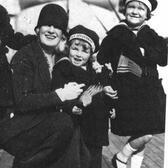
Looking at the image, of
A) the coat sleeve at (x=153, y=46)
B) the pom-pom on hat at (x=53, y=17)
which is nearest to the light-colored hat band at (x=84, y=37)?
the pom-pom on hat at (x=53, y=17)

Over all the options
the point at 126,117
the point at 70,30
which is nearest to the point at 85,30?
the point at 70,30

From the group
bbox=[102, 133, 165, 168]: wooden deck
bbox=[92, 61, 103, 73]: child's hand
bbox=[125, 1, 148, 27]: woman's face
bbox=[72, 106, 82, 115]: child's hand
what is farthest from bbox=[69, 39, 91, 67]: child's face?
bbox=[102, 133, 165, 168]: wooden deck

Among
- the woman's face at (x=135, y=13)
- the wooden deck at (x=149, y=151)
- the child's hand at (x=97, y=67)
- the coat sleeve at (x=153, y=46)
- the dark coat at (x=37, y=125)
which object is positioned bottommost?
the wooden deck at (x=149, y=151)

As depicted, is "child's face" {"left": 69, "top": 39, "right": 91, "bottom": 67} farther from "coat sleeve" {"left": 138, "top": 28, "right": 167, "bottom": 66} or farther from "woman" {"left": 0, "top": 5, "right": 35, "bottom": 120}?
"coat sleeve" {"left": 138, "top": 28, "right": 167, "bottom": 66}

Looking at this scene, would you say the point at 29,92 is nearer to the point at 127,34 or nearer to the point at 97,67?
the point at 97,67

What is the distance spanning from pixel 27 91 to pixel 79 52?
563 millimetres

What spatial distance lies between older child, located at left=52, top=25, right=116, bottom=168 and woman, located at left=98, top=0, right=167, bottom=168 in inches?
6.4

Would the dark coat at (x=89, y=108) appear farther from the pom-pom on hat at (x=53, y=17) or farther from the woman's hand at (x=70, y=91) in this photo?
the pom-pom on hat at (x=53, y=17)

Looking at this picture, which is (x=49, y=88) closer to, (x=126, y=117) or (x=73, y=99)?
(x=73, y=99)

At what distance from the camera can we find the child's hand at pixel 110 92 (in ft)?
11.2

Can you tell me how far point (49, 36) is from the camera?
3.33 m

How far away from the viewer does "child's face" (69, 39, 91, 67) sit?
3.30 metres

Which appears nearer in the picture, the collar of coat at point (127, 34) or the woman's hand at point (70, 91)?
the woman's hand at point (70, 91)

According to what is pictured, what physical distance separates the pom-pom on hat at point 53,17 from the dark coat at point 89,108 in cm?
32
